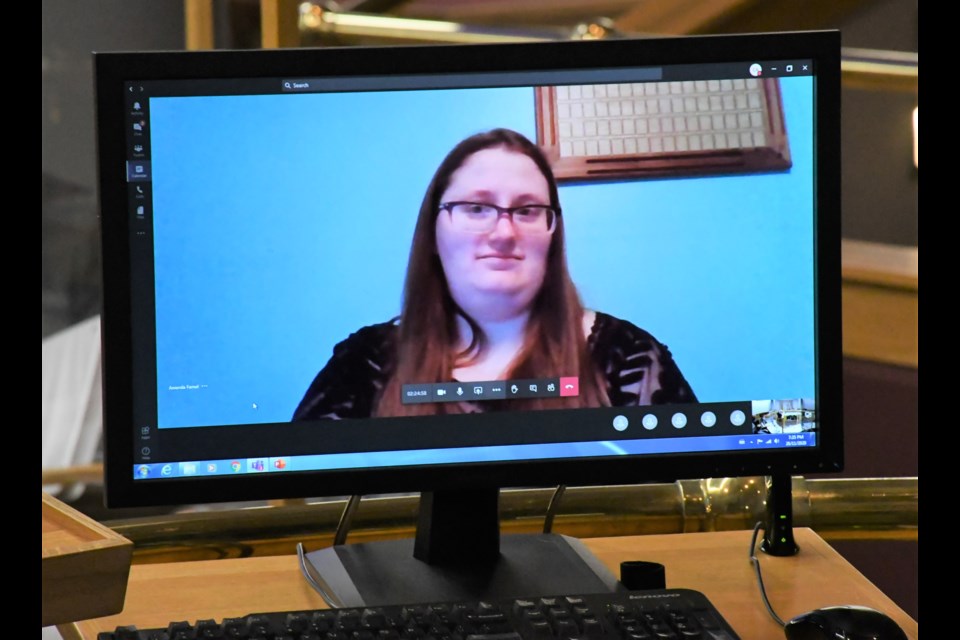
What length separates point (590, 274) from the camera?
3.41 ft

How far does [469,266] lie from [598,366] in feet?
0.47

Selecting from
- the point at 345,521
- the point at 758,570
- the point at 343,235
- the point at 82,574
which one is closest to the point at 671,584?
the point at 758,570

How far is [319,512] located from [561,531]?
0.24 meters

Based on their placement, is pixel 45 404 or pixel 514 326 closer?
pixel 514 326

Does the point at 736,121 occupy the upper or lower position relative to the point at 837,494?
upper

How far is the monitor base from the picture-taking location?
1040mm

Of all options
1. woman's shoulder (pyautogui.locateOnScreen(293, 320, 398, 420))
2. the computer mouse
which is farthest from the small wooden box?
the computer mouse

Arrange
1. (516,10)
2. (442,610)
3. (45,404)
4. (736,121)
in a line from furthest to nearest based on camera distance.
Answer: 1. (516,10)
2. (45,404)
3. (736,121)
4. (442,610)

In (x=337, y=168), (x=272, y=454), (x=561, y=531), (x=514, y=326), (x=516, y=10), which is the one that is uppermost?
(x=516, y=10)

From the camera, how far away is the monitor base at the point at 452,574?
1040 mm

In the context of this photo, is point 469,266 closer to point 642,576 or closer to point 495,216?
point 495,216

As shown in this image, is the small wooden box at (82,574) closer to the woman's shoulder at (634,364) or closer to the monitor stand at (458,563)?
the monitor stand at (458,563)

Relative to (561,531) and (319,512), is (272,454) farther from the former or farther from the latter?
(561,531)

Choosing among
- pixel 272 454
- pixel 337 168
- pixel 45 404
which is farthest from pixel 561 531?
pixel 45 404
